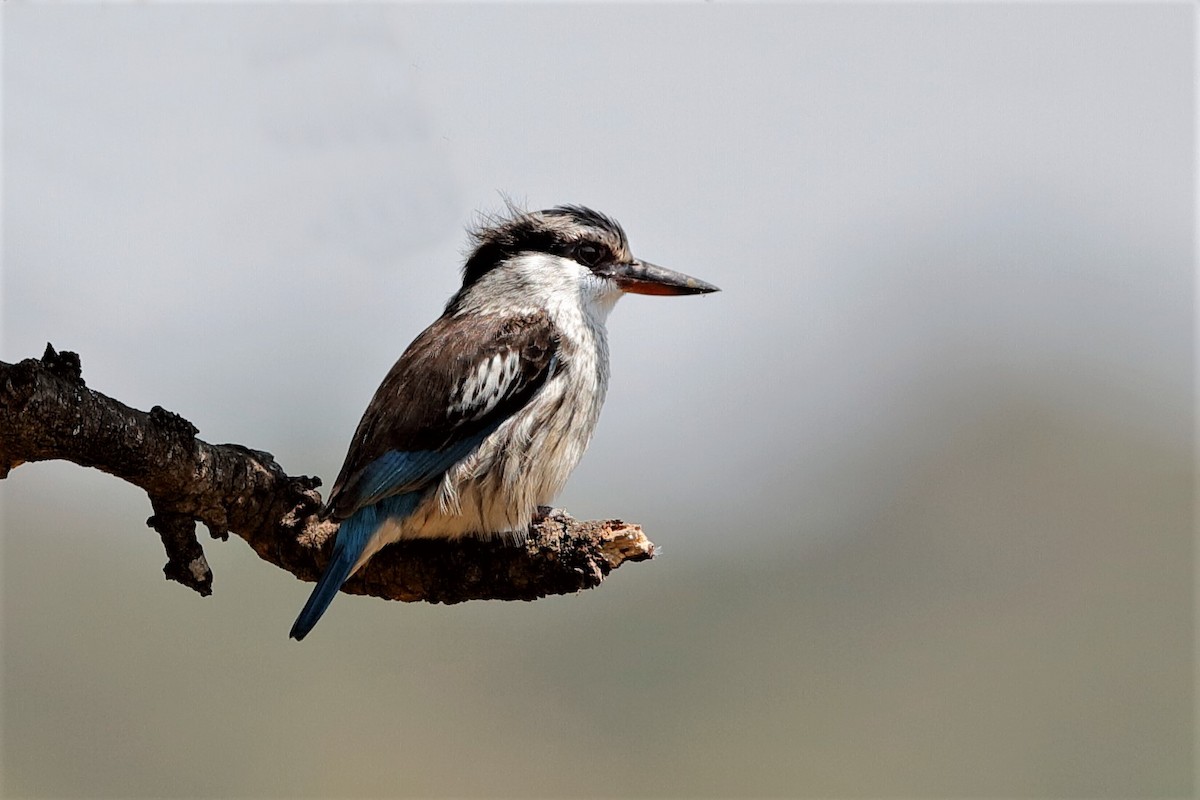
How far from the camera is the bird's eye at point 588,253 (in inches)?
189

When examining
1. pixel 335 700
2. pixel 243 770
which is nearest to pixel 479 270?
pixel 243 770

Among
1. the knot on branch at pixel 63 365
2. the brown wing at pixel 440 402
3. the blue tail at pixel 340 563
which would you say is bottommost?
the blue tail at pixel 340 563

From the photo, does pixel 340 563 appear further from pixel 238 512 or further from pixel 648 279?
pixel 648 279

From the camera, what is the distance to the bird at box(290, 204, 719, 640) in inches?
154

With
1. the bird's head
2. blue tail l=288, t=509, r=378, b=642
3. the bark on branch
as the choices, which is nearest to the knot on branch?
the bark on branch

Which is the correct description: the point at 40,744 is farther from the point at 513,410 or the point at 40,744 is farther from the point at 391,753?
the point at 513,410

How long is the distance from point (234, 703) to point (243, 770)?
77.3 inches

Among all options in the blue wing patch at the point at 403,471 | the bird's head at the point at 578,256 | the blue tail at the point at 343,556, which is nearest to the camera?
the blue tail at the point at 343,556

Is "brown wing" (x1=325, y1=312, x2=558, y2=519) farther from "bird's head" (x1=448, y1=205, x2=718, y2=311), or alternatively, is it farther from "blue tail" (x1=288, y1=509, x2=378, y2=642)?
"bird's head" (x1=448, y1=205, x2=718, y2=311)

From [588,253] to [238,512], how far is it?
64.4 inches

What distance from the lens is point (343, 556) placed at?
3.72 m

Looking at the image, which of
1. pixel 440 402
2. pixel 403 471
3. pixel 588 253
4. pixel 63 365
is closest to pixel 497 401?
pixel 440 402

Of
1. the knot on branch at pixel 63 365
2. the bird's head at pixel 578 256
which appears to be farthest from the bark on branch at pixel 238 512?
the bird's head at pixel 578 256

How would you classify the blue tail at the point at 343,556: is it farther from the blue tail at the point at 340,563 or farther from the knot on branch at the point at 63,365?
the knot on branch at the point at 63,365
